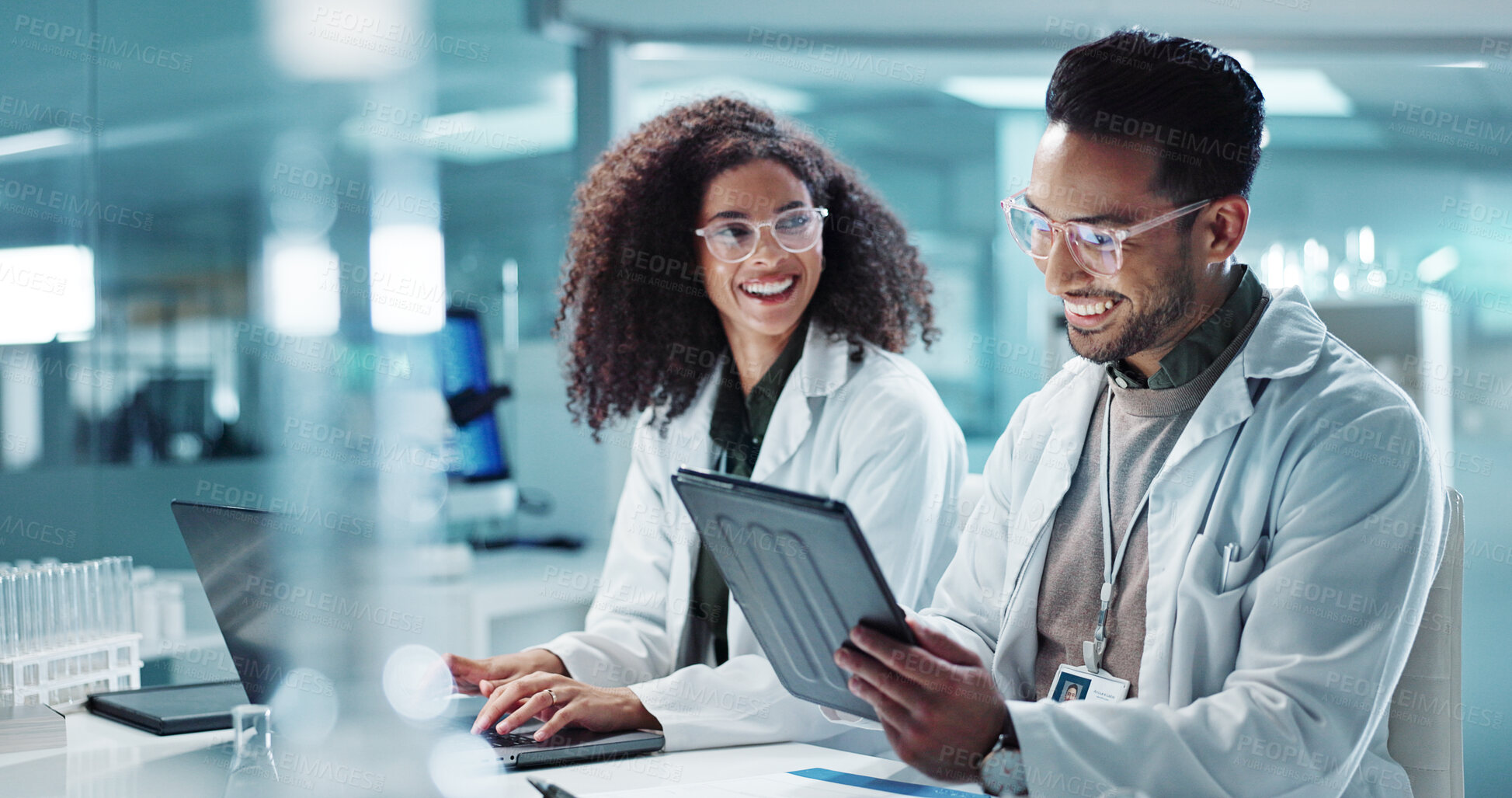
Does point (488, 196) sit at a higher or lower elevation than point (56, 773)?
higher

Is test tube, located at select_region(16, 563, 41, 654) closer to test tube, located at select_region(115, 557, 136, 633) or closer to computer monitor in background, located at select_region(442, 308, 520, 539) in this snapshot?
test tube, located at select_region(115, 557, 136, 633)

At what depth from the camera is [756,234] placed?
2141 mm

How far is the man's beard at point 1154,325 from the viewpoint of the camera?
1510 millimetres

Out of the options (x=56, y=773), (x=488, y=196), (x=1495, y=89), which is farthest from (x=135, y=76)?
(x=1495, y=89)

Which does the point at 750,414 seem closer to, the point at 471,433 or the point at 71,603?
the point at 71,603

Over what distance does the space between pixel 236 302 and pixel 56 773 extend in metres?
1.92

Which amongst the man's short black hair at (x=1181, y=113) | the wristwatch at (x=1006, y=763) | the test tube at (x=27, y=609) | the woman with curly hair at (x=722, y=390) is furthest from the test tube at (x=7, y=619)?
the man's short black hair at (x=1181, y=113)

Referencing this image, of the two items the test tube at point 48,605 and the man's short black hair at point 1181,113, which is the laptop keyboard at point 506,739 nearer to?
the test tube at point 48,605

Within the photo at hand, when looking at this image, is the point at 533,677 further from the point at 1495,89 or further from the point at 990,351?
the point at 1495,89

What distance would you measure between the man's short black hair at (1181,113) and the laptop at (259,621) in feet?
3.29

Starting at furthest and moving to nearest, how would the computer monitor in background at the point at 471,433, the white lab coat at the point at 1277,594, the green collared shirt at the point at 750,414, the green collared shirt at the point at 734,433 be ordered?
the computer monitor in background at the point at 471,433 < the green collared shirt at the point at 750,414 < the green collared shirt at the point at 734,433 < the white lab coat at the point at 1277,594

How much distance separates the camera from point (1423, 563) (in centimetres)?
130

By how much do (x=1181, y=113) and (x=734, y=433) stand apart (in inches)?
41.0

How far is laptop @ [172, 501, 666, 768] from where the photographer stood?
4.87 ft
